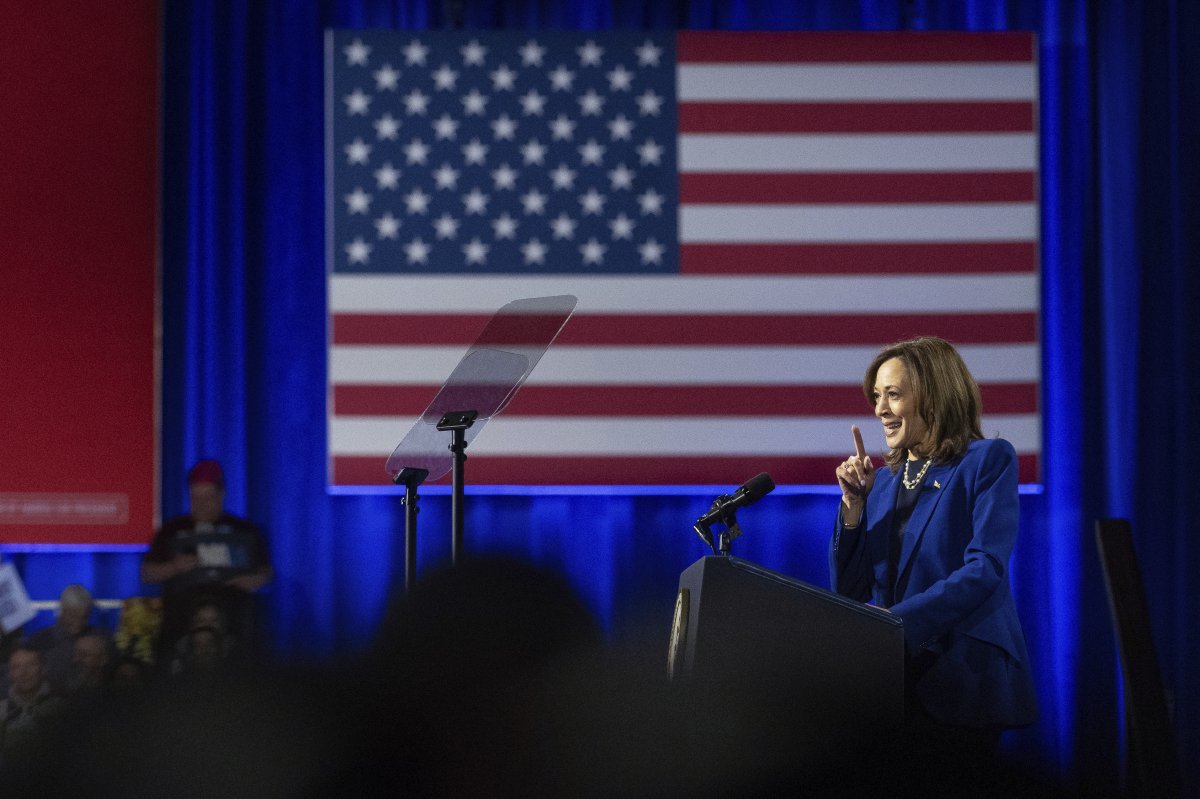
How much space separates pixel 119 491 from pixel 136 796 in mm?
3757

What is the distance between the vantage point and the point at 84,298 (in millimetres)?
4129

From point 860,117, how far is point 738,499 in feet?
8.62

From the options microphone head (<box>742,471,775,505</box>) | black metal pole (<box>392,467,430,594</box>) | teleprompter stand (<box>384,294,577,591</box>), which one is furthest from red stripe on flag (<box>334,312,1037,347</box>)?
microphone head (<box>742,471,775,505</box>)

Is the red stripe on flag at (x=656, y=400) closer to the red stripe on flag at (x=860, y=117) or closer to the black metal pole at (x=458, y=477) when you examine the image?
the red stripe on flag at (x=860, y=117)

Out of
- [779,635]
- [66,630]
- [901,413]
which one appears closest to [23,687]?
[66,630]

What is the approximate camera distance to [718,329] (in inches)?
160

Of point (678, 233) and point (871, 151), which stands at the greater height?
point (871, 151)

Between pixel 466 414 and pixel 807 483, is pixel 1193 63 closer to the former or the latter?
pixel 807 483

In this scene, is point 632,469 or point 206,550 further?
point 632,469

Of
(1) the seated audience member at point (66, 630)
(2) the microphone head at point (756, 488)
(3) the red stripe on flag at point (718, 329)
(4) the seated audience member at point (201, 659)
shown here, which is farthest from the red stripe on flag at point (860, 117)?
(4) the seated audience member at point (201, 659)

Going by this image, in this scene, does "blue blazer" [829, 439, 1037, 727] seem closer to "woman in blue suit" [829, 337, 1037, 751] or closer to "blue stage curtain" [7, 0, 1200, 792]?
"woman in blue suit" [829, 337, 1037, 751]

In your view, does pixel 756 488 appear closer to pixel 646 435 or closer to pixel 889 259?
pixel 646 435

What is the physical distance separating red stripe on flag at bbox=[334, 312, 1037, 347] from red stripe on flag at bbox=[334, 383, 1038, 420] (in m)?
0.16

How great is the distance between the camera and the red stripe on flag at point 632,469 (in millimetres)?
4016
